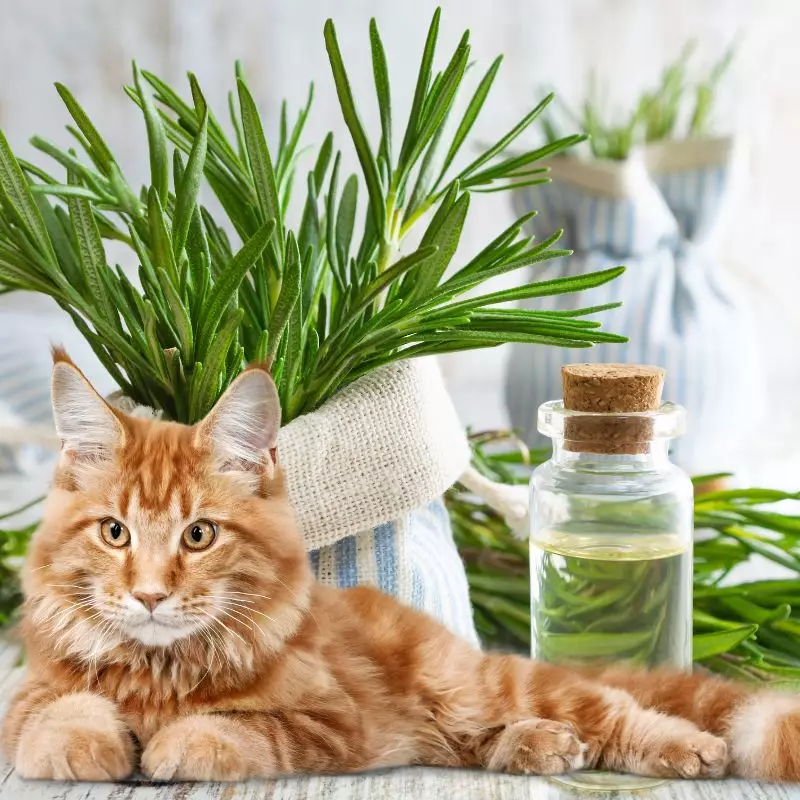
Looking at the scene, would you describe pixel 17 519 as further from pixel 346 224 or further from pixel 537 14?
pixel 537 14

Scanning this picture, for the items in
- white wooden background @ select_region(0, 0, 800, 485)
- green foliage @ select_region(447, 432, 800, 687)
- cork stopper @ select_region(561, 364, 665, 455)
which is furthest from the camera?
white wooden background @ select_region(0, 0, 800, 485)

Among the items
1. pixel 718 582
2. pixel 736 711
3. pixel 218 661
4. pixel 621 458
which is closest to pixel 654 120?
pixel 718 582

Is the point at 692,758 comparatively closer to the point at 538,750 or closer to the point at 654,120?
the point at 538,750

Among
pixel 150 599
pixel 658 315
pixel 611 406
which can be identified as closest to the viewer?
pixel 150 599

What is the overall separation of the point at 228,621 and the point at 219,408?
0.12 m

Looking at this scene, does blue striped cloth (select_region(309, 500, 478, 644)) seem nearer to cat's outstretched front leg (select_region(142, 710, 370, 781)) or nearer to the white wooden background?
cat's outstretched front leg (select_region(142, 710, 370, 781))

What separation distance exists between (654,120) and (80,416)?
1409mm

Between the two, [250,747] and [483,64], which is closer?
[250,747]

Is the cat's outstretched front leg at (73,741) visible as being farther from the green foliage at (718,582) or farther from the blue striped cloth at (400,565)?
the green foliage at (718,582)

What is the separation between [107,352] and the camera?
74 cm

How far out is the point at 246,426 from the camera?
1.96 feet

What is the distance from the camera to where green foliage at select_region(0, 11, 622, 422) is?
2.14 feet

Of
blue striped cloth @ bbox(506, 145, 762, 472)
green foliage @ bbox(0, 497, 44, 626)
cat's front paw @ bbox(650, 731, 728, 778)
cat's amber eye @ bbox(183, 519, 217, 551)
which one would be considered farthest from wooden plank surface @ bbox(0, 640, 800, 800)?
blue striped cloth @ bbox(506, 145, 762, 472)

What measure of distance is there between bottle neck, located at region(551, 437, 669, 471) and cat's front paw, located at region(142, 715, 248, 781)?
290 mm
